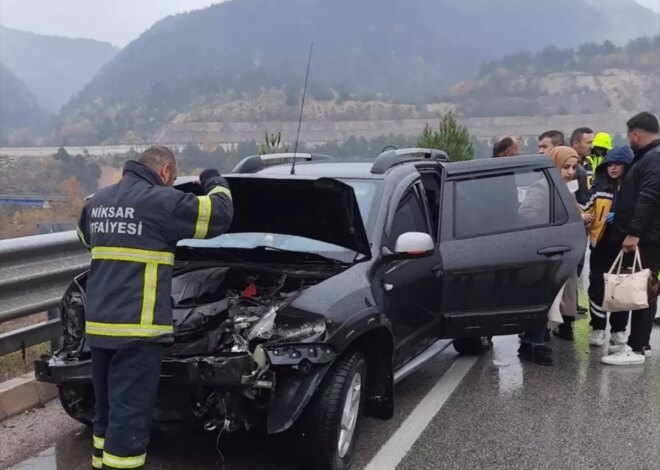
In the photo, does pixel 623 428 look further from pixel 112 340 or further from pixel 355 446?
pixel 112 340

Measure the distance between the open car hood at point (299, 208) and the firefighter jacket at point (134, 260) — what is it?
107 cm

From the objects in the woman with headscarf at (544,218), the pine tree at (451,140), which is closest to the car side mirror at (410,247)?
the woman with headscarf at (544,218)

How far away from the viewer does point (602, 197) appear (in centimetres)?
585

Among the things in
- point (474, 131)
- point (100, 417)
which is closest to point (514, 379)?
point (100, 417)

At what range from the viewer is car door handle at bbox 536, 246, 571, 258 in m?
5.05

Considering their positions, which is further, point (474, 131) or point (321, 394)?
point (474, 131)

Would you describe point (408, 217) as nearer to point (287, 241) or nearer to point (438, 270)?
point (438, 270)

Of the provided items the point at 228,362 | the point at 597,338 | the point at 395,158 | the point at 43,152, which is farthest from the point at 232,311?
the point at 43,152

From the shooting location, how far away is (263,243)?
13.5 ft

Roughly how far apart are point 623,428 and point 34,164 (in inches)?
1756

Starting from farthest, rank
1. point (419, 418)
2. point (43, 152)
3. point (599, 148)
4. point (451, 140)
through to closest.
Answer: point (43, 152) → point (451, 140) → point (599, 148) → point (419, 418)

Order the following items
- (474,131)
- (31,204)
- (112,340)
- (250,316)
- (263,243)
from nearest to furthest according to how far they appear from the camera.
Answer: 1. (112,340)
2. (250,316)
3. (263,243)
4. (31,204)
5. (474,131)

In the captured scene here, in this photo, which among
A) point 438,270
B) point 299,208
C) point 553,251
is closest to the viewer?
point 299,208

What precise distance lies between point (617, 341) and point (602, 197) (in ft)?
4.22
